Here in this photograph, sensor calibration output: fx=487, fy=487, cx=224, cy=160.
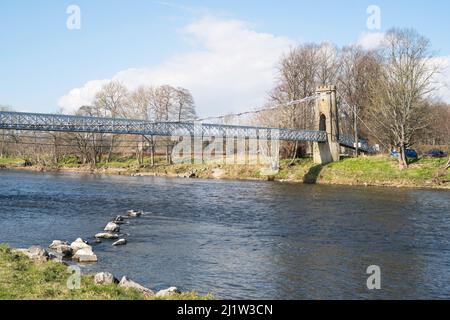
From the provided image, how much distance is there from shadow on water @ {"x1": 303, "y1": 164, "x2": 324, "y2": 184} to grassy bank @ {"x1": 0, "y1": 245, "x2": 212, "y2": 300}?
137 ft

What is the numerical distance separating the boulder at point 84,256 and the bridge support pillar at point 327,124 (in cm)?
4536

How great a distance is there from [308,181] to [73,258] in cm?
4006

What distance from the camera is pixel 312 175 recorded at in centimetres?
5366

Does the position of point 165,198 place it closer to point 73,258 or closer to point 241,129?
point 73,258

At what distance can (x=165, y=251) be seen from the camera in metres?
17.0

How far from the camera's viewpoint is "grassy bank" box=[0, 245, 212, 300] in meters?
10.1

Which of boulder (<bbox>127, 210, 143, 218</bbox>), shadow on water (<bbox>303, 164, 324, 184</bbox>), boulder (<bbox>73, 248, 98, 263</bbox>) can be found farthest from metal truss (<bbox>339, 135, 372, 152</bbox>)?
boulder (<bbox>73, 248, 98, 263</bbox>)

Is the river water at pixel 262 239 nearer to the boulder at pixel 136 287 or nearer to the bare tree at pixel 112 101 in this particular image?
the boulder at pixel 136 287

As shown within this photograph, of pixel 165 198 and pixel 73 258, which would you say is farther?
pixel 165 198

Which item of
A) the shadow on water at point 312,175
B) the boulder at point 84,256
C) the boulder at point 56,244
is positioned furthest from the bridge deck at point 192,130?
the boulder at point 84,256

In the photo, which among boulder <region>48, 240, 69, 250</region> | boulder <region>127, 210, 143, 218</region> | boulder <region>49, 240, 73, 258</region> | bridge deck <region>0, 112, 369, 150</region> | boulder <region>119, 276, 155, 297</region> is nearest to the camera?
boulder <region>119, 276, 155, 297</region>

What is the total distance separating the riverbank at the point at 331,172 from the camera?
4591 centimetres

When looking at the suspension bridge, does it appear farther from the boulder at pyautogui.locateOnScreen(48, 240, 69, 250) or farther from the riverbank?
the boulder at pyautogui.locateOnScreen(48, 240, 69, 250)
